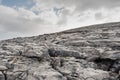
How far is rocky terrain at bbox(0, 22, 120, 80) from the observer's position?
2616 centimetres

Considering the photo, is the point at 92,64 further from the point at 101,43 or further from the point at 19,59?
the point at 19,59

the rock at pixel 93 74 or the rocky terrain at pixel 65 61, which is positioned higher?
the rocky terrain at pixel 65 61

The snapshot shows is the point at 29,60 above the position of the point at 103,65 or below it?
above

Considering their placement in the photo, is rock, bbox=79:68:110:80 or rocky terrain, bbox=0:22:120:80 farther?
rocky terrain, bbox=0:22:120:80

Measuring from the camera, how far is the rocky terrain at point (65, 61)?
1030 inches

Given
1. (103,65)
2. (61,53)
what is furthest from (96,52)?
(61,53)

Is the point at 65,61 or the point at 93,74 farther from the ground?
the point at 65,61

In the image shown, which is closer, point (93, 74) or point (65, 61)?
point (93, 74)

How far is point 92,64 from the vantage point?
1133 inches

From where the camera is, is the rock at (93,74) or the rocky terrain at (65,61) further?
the rocky terrain at (65,61)

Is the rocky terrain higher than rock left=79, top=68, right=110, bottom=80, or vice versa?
the rocky terrain

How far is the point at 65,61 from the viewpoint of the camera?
29.0 metres

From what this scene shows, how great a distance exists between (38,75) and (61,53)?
686 centimetres

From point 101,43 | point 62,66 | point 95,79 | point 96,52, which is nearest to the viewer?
point 95,79
